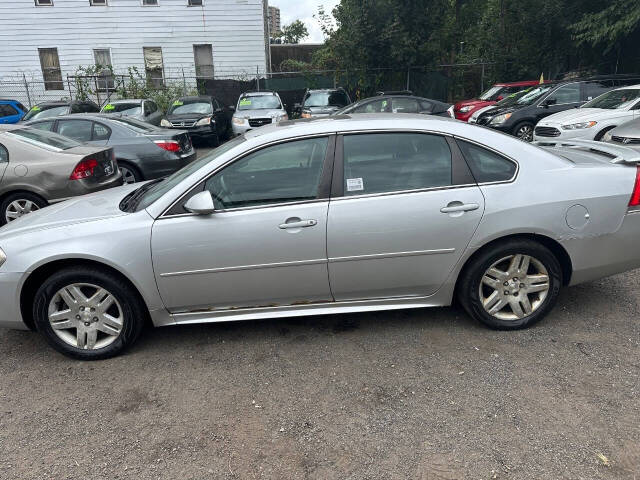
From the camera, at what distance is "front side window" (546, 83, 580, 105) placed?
12484 millimetres

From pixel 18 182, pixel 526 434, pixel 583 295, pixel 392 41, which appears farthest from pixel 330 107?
pixel 526 434

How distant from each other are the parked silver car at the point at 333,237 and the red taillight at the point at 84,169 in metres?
3.01

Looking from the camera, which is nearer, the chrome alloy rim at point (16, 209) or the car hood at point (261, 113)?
the chrome alloy rim at point (16, 209)

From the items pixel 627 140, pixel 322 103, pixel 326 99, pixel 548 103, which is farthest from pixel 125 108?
pixel 627 140

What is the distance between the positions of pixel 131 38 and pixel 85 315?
2115 cm

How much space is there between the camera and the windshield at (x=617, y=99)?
32.4 feet

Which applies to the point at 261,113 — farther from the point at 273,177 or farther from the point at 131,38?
the point at 273,177

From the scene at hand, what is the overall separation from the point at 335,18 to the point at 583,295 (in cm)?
1712

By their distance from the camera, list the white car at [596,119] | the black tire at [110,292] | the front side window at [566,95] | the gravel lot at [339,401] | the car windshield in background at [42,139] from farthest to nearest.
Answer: the front side window at [566,95], the white car at [596,119], the car windshield in background at [42,139], the black tire at [110,292], the gravel lot at [339,401]

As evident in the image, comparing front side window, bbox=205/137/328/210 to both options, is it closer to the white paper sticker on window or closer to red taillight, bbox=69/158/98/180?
the white paper sticker on window

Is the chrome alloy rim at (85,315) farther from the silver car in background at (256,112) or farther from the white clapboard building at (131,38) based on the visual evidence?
the white clapboard building at (131,38)

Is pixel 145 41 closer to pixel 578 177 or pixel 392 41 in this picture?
pixel 392 41

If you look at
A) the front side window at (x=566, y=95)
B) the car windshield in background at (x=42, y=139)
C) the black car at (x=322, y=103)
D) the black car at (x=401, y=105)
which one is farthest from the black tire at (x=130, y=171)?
the front side window at (x=566, y=95)

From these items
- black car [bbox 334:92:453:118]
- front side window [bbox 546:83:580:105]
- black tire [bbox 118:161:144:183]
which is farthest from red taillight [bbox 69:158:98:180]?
front side window [bbox 546:83:580:105]
